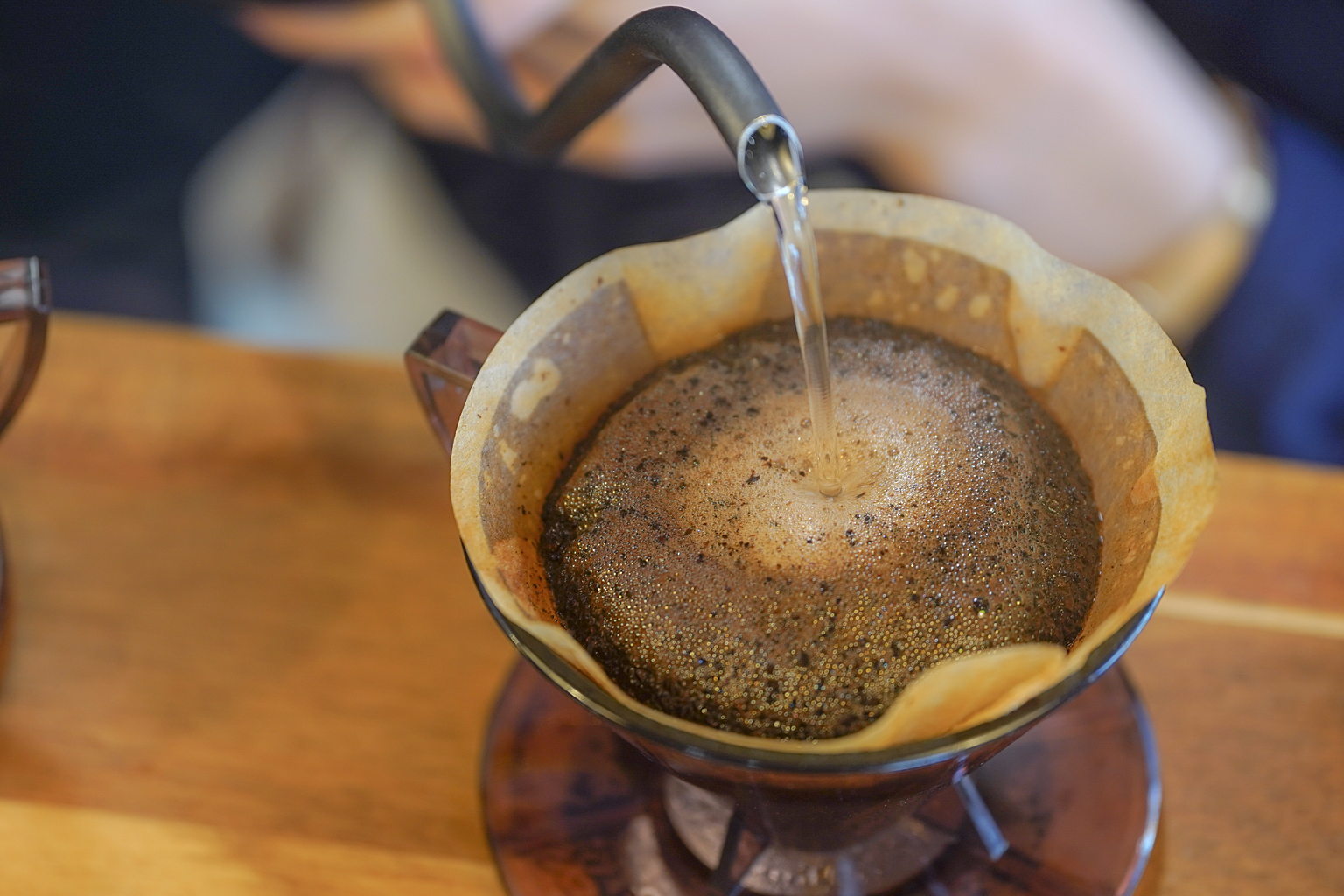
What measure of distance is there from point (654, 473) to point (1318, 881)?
588mm

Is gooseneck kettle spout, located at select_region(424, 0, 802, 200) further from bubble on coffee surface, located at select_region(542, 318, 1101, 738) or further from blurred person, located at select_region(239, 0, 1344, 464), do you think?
blurred person, located at select_region(239, 0, 1344, 464)

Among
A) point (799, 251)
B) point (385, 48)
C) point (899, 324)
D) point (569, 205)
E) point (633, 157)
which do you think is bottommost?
point (569, 205)

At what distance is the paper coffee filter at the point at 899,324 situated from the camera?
23.0 inches

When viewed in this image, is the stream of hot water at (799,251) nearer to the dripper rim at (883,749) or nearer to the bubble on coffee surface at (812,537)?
the bubble on coffee surface at (812,537)

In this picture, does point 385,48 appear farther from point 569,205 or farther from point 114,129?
point 114,129

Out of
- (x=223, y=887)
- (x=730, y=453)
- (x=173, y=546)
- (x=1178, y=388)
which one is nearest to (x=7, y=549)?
(x=173, y=546)

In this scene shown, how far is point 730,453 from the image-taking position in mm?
724

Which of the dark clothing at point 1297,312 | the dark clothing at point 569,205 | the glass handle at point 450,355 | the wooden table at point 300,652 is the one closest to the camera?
the glass handle at point 450,355

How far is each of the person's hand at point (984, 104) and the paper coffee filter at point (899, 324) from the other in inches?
30.3

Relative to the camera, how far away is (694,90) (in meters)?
0.62

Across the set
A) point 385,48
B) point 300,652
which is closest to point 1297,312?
point 300,652

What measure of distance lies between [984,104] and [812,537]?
3.84 feet

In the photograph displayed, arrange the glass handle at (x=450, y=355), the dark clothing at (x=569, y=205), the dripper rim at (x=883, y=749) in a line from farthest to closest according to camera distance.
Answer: the dark clothing at (x=569, y=205)
the glass handle at (x=450, y=355)
the dripper rim at (x=883, y=749)

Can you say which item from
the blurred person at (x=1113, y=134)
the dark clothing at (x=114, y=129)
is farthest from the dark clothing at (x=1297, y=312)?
the dark clothing at (x=114, y=129)
